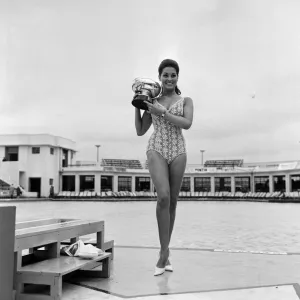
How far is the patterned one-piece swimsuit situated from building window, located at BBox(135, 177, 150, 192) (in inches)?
Result: 2524

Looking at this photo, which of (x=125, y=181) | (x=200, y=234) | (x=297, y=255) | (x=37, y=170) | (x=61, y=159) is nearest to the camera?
(x=297, y=255)

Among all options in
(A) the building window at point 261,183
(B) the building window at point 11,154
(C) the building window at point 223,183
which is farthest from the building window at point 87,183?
(A) the building window at point 261,183

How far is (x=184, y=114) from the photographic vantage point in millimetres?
3383

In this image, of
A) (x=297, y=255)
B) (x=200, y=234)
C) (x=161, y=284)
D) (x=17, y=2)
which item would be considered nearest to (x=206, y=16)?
(x=17, y=2)

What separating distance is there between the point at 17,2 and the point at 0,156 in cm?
4603

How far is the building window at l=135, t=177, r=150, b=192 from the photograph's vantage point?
6775cm

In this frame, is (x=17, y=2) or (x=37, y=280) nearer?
(x=37, y=280)

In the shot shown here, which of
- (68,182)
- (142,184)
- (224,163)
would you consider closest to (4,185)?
(68,182)

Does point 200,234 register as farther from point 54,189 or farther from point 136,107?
point 54,189

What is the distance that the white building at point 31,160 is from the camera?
52062 millimetres

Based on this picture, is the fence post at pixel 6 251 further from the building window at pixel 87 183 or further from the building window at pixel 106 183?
the building window at pixel 106 183

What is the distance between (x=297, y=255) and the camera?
15.0 ft

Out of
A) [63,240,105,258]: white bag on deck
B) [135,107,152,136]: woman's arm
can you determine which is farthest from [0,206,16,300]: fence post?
[135,107,152,136]: woman's arm

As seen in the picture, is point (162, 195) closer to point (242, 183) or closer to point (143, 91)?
point (143, 91)
